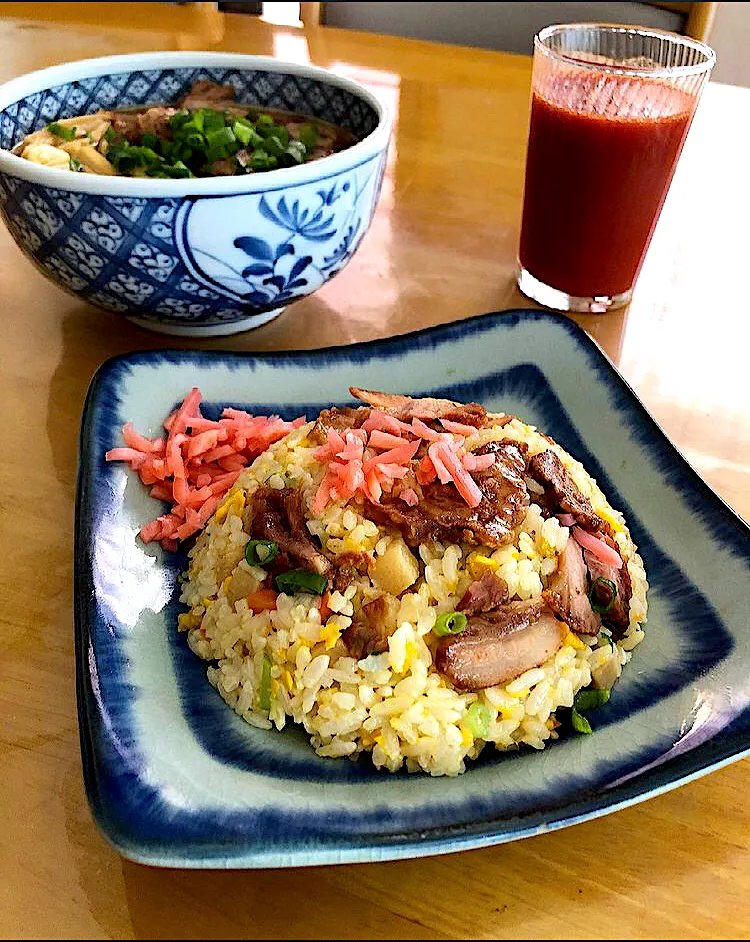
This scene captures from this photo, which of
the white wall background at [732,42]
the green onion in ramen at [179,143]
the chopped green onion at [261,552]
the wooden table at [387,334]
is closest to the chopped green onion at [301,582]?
the chopped green onion at [261,552]

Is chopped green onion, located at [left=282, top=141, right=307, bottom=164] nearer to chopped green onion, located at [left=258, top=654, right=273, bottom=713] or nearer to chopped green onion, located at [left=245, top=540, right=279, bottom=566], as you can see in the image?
chopped green onion, located at [left=245, top=540, right=279, bottom=566]

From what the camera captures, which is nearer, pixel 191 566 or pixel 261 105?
pixel 191 566

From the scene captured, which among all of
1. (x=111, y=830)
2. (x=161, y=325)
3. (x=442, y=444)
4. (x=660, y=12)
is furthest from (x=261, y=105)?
(x=660, y=12)

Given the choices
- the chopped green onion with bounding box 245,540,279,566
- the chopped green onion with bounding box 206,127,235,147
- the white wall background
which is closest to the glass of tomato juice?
the chopped green onion with bounding box 206,127,235,147

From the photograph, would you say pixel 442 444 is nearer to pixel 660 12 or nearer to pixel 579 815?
pixel 579 815

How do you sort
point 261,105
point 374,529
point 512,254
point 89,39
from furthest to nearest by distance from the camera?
point 89,39 → point 512,254 → point 261,105 → point 374,529

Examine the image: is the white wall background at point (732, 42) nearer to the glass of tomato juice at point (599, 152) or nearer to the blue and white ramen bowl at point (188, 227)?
the glass of tomato juice at point (599, 152)
